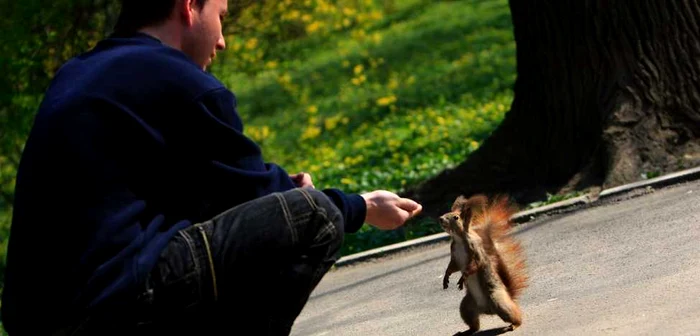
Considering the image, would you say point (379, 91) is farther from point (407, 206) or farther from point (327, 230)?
point (327, 230)

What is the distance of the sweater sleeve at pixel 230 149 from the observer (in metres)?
4.28

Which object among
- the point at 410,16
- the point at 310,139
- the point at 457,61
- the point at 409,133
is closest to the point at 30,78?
the point at 409,133

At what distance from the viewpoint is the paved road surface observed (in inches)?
236

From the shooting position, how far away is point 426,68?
2166 cm

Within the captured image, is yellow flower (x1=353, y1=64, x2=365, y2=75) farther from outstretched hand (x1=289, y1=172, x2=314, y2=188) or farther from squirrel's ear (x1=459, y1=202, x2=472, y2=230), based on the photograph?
outstretched hand (x1=289, y1=172, x2=314, y2=188)

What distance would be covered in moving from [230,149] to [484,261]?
1942 millimetres

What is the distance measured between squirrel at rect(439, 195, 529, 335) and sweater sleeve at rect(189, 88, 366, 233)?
4.83 feet

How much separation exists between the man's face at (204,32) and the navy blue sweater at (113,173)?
0.52ft

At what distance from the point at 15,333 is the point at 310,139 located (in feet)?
50.2

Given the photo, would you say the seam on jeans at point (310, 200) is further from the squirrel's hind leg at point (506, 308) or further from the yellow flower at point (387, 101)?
the yellow flower at point (387, 101)

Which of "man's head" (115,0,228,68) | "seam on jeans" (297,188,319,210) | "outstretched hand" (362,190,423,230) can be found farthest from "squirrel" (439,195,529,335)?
"man's head" (115,0,228,68)

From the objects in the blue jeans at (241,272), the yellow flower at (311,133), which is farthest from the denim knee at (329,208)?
the yellow flower at (311,133)

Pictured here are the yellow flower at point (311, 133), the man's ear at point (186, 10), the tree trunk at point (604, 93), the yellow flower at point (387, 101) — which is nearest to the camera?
the man's ear at point (186, 10)

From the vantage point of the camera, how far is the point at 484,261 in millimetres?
5961
